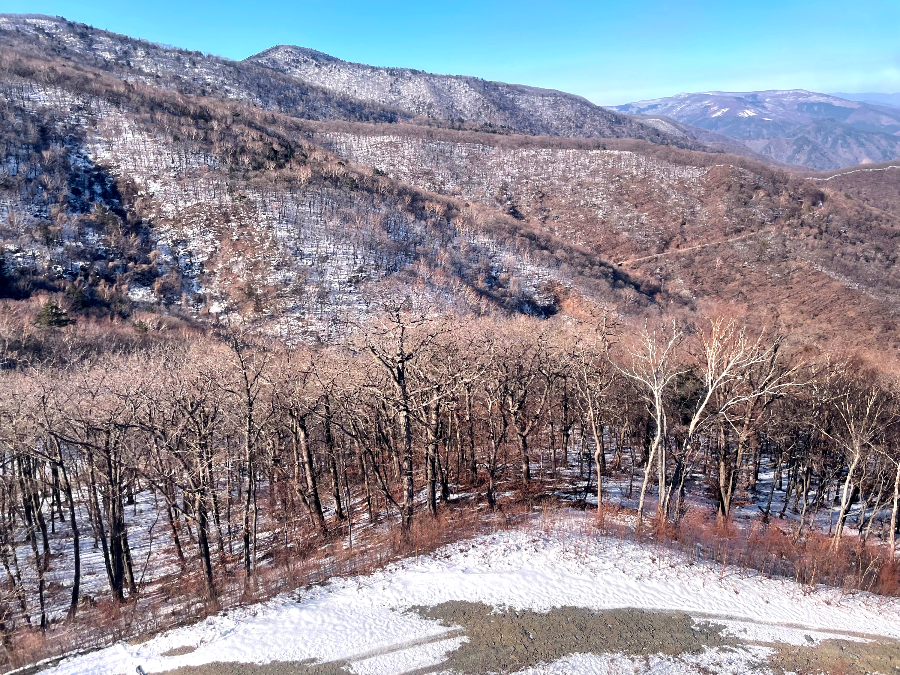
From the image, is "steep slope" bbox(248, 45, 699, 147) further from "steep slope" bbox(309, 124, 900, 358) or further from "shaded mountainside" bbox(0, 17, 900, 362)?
"shaded mountainside" bbox(0, 17, 900, 362)

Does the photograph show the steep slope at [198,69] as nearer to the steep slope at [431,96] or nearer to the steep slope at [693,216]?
the steep slope at [431,96]

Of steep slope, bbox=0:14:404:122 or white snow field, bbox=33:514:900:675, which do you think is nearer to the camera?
white snow field, bbox=33:514:900:675

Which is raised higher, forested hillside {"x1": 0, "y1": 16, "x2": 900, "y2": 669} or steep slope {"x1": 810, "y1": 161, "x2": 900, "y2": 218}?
steep slope {"x1": 810, "y1": 161, "x2": 900, "y2": 218}

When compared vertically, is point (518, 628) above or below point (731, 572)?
above

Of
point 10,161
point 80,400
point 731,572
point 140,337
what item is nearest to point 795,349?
point 731,572

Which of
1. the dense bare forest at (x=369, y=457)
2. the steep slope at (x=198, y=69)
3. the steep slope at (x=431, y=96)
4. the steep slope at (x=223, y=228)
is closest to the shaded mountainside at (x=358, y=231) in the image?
the steep slope at (x=223, y=228)

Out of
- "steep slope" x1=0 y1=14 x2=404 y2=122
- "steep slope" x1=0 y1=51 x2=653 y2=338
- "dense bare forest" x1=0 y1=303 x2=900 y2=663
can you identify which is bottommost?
"dense bare forest" x1=0 y1=303 x2=900 y2=663

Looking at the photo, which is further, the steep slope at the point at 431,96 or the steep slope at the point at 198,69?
the steep slope at the point at 431,96

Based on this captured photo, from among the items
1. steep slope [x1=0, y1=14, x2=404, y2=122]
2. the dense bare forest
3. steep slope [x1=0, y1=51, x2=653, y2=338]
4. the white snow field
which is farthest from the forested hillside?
steep slope [x1=0, y1=14, x2=404, y2=122]

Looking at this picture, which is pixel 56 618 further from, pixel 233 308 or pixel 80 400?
pixel 233 308
